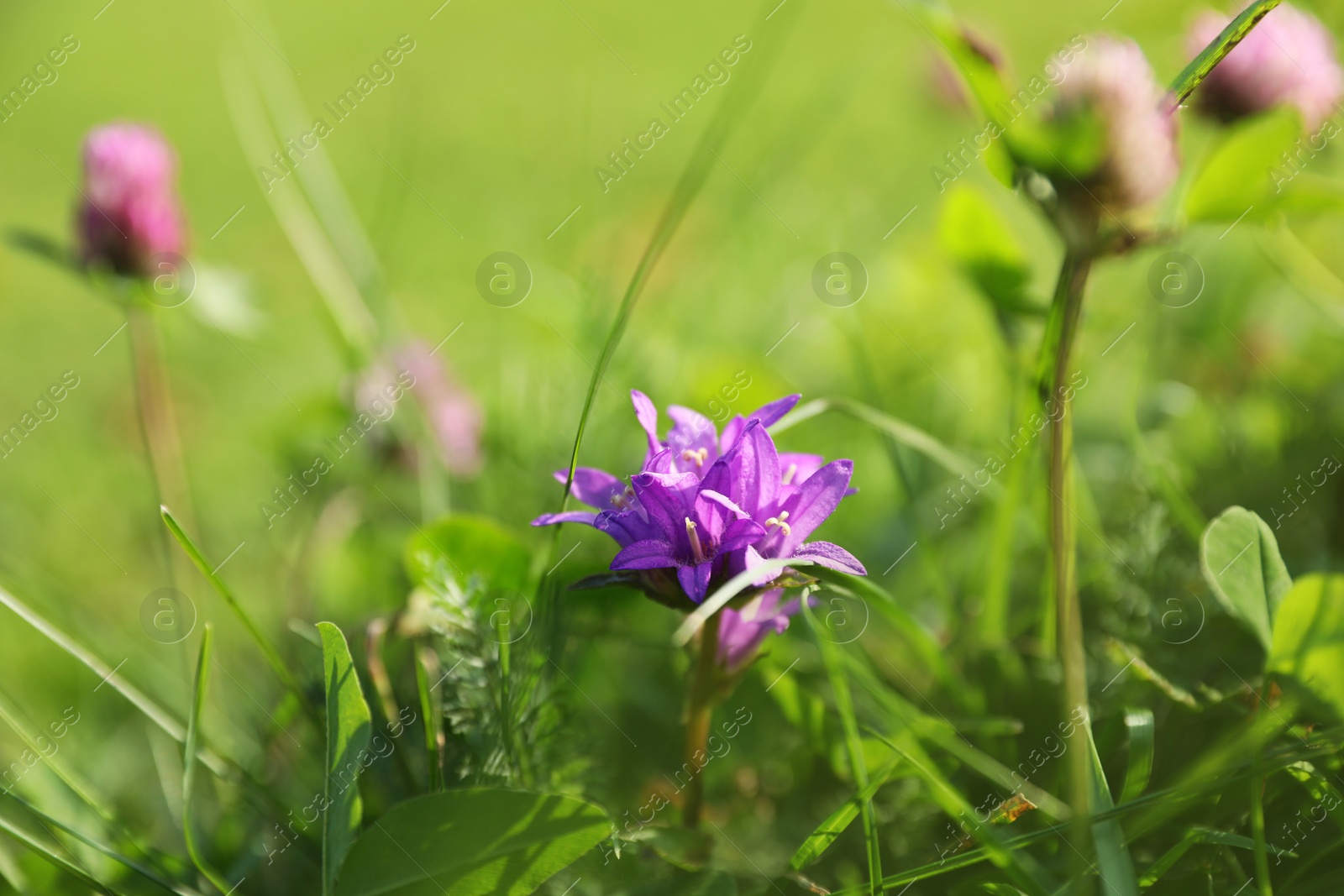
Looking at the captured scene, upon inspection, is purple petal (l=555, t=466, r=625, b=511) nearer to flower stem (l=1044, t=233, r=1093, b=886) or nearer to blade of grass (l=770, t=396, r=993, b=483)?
blade of grass (l=770, t=396, r=993, b=483)

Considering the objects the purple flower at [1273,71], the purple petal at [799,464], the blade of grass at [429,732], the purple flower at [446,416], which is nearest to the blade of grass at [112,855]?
the blade of grass at [429,732]

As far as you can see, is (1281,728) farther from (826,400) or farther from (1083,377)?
(1083,377)

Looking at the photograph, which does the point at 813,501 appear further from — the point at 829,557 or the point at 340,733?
the point at 340,733

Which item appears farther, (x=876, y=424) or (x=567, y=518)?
(x=876, y=424)

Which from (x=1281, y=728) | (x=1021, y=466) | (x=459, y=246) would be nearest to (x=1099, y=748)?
(x=1281, y=728)

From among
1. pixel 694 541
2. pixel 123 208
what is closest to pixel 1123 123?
pixel 694 541

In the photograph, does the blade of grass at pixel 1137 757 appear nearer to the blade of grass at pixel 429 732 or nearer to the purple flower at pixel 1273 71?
the blade of grass at pixel 429 732
